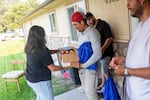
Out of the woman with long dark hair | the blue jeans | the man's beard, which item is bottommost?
the blue jeans

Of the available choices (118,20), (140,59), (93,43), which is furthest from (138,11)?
(118,20)

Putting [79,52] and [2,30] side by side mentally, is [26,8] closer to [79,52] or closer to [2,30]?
[2,30]

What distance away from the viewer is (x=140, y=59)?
1.41 m

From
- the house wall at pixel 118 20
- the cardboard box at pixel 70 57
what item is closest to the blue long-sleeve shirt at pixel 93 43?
the cardboard box at pixel 70 57

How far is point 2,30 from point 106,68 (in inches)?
1391

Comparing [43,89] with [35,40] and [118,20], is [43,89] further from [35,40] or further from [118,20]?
[118,20]

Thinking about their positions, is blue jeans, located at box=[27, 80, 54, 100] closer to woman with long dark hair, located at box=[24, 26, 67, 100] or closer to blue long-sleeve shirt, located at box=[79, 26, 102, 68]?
woman with long dark hair, located at box=[24, 26, 67, 100]

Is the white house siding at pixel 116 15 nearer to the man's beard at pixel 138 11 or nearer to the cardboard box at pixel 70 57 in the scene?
the cardboard box at pixel 70 57

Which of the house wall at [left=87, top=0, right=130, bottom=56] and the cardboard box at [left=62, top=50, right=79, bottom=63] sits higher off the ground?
the house wall at [left=87, top=0, right=130, bottom=56]

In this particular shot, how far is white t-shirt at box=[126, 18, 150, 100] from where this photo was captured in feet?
4.46

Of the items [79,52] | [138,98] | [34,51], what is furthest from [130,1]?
[34,51]

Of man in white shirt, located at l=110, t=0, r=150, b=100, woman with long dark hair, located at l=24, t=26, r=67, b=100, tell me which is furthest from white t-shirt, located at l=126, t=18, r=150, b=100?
woman with long dark hair, located at l=24, t=26, r=67, b=100

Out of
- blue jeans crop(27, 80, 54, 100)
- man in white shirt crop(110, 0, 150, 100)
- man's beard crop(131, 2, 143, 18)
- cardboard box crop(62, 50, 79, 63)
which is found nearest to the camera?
man in white shirt crop(110, 0, 150, 100)

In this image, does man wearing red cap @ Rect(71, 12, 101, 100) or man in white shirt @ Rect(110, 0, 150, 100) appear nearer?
man in white shirt @ Rect(110, 0, 150, 100)
